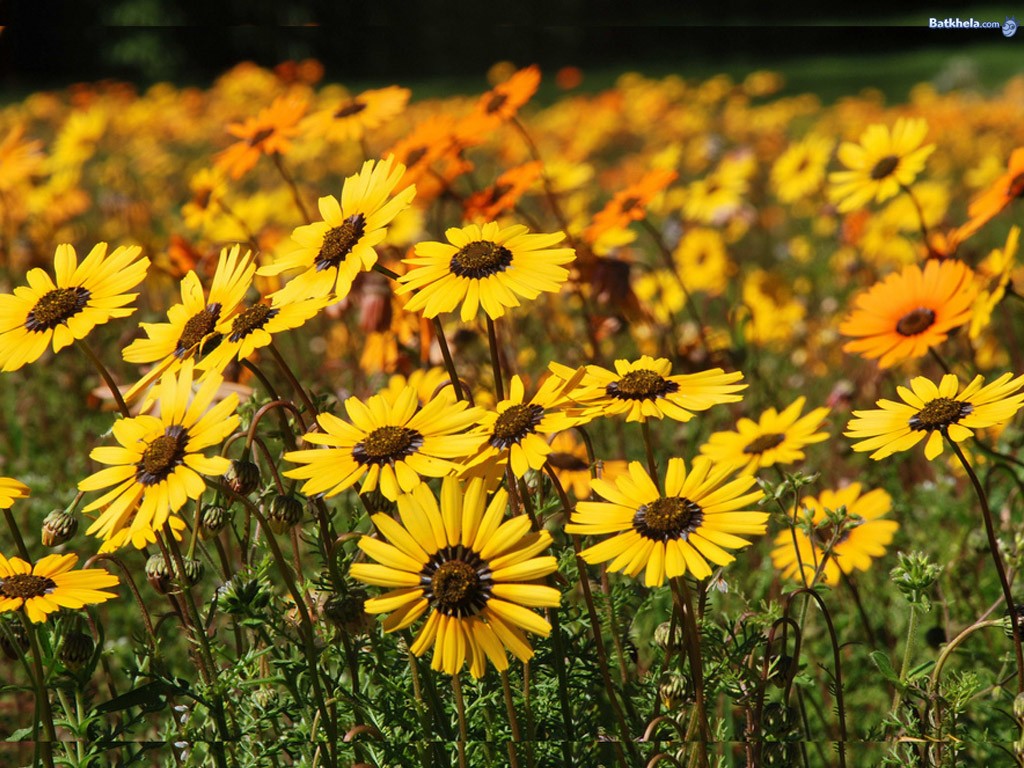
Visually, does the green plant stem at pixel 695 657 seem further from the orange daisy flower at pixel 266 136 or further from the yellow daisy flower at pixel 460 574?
the orange daisy flower at pixel 266 136

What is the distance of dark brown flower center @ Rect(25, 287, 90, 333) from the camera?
1.33 metres

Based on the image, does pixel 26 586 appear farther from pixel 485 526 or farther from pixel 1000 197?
pixel 1000 197

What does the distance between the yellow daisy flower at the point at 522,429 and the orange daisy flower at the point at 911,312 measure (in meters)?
0.65

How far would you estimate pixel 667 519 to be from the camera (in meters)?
1.11

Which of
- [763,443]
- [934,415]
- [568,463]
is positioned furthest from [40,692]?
[763,443]

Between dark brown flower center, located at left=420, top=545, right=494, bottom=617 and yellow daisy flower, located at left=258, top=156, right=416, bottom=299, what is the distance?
332 millimetres

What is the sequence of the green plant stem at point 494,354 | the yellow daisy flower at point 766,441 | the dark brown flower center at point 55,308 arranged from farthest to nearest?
the yellow daisy flower at point 766,441 < the dark brown flower center at point 55,308 < the green plant stem at point 494,354

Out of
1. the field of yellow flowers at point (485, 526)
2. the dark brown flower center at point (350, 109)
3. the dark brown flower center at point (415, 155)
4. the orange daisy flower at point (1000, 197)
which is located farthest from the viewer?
the dark brown flower center at point (350, 109)

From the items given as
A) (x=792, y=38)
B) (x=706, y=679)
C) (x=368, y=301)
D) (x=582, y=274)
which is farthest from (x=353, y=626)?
(x=792, y=38)

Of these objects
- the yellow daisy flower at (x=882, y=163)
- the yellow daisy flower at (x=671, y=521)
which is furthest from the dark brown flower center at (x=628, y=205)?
the yellow daisy flower at (x=671, y=521)

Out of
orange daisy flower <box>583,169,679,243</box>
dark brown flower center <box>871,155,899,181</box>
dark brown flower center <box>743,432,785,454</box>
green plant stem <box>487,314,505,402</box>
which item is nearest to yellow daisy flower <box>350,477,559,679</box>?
green plant stem <box>487,314,505,402</box>

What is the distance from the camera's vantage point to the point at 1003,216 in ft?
21.0

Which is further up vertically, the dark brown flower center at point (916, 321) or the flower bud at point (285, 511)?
the dark brown flower center at point (916, 321)

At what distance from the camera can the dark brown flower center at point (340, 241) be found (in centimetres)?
130
